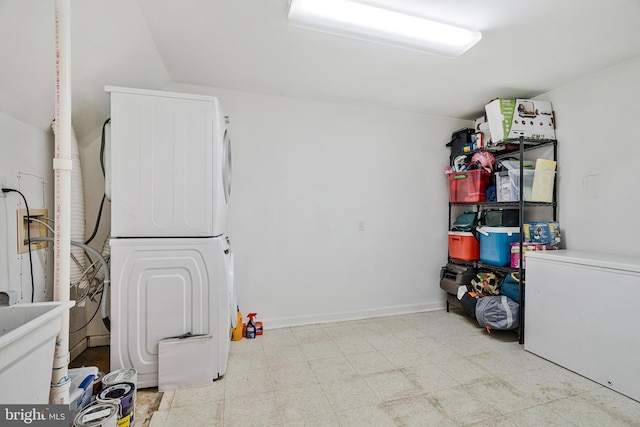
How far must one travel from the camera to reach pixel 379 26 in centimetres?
175

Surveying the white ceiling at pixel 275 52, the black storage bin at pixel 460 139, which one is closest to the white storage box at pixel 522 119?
the white ceiling at pixel 275 52

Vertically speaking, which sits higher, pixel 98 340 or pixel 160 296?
pixel 160 296

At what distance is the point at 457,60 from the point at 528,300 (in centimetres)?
204

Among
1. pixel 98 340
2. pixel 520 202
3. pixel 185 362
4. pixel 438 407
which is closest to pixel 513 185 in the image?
pixel 520 202

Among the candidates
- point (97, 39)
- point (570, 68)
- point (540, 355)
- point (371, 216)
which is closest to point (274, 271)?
point (371, 216)

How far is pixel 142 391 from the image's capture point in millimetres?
1812

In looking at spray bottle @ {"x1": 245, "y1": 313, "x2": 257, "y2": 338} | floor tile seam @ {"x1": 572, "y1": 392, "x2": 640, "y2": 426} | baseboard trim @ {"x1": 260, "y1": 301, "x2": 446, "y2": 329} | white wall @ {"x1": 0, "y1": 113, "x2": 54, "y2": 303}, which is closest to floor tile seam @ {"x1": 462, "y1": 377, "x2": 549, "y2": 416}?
floor tile seam @ {"x1": 572, "y1": 392, "x2": 640, "y2": 426}

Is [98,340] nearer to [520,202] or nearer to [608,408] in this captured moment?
[608,408]

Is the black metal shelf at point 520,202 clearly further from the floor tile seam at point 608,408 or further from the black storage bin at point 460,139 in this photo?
the floor tile seam at point 608,408

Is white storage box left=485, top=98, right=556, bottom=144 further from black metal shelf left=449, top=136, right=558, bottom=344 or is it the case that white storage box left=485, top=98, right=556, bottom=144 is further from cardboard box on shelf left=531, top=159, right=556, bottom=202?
cardboard box on shelf left=531, top=159, right=556, bottom=202

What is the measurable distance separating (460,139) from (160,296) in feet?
10.9

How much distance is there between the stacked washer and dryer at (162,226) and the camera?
5.84 ft

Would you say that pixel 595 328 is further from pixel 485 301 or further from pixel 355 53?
pixel 355 53

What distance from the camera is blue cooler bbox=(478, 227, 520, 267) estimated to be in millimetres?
2686
